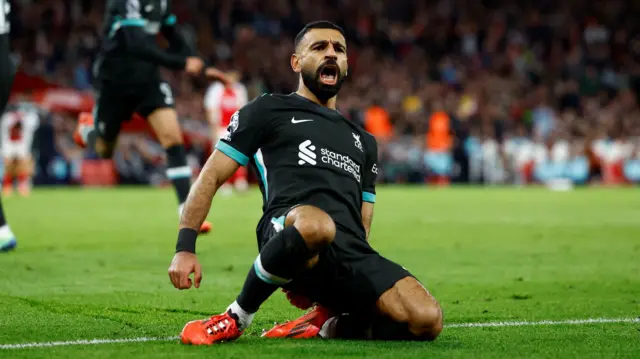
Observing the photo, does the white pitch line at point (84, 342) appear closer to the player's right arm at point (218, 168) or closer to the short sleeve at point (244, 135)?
the player's right arm at point (218, 168)

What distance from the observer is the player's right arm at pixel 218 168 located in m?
4.52

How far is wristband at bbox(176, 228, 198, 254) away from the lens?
14.7ft

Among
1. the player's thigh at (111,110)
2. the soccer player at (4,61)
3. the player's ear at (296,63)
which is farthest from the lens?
the player's thigh at (111,110)

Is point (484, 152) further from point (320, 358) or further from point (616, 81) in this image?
point (320, 358)

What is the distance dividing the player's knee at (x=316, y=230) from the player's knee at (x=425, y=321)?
22.0 inches

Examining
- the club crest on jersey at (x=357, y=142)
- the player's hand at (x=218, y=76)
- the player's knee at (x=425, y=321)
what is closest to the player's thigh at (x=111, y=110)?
the player's hand at (x=218, y=76)

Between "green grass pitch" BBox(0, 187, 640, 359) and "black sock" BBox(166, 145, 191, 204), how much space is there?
1.84 ft

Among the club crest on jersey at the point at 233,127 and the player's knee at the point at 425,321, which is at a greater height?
the club crest on jersey at the point at 233,127

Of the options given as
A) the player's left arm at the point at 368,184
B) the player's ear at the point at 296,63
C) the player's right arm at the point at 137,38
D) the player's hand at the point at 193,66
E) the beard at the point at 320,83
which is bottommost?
the player's left arm at the point at 368,184

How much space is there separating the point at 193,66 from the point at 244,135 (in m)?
4.93

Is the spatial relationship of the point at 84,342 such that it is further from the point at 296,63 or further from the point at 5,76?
the point at 5,76

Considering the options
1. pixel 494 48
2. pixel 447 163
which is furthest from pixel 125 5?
pixel 494 48

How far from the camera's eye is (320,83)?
4.91 meters

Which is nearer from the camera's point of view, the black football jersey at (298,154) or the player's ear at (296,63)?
the black football jersey at (298,154)
